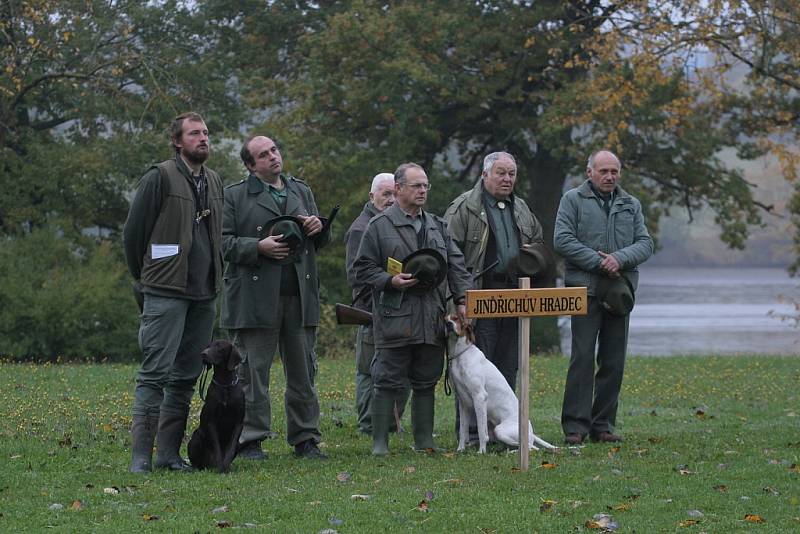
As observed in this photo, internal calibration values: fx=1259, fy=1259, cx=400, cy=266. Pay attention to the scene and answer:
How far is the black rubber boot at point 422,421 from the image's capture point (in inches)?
363

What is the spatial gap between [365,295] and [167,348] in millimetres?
2497

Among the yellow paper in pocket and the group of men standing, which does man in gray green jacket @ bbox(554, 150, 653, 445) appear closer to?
the group of men standing

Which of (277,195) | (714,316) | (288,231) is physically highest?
(277,195)

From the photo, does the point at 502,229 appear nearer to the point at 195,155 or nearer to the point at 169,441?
the point at 195,155

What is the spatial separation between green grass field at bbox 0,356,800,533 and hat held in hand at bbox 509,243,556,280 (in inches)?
52.0

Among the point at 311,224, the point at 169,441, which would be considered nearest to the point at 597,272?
the point at 311,224

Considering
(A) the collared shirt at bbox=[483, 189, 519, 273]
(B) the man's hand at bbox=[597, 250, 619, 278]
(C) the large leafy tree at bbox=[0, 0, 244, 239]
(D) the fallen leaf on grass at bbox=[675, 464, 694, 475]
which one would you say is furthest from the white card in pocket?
(C) the large leafy tree at bbox=[0, 0, 244, 239]

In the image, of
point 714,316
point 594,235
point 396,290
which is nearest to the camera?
point 396,290

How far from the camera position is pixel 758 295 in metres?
62.3

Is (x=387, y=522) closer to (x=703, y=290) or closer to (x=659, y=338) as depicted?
(x=659, y=338)

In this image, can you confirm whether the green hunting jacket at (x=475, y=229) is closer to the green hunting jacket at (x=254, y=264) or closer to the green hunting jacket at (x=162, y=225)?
the green hunting jacket at (x=254, y=264)

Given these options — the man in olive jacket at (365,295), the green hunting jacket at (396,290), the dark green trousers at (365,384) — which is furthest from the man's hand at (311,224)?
the dark green trousers at (365,384)

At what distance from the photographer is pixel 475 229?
962 cm

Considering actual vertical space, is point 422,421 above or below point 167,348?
below
